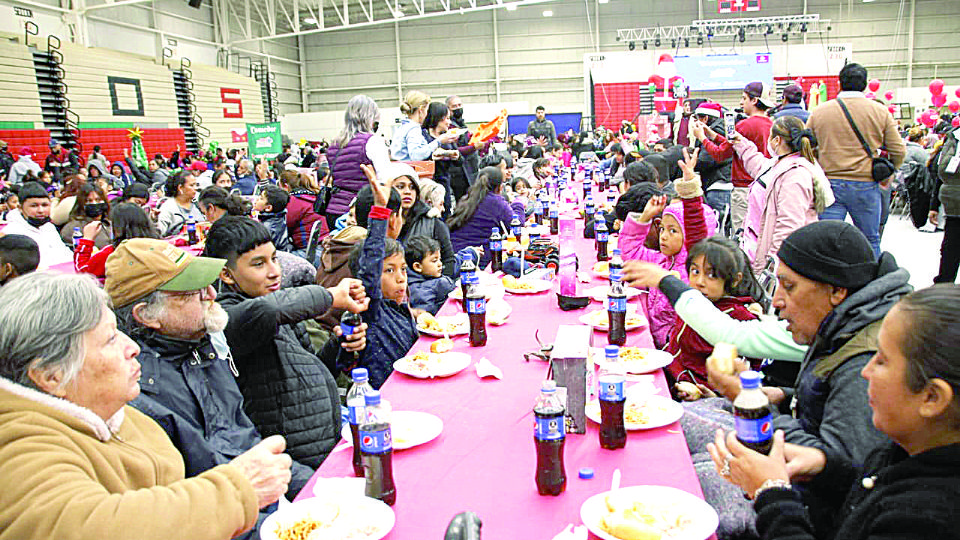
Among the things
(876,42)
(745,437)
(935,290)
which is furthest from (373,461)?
(876,42)

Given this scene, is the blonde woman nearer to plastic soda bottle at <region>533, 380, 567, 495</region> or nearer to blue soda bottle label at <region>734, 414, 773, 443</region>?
plastic soda bottle at <region>533, 380, 567, 495</region>

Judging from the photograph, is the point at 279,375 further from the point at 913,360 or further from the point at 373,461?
the point at 913,360

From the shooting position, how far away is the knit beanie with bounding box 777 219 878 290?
1.88m

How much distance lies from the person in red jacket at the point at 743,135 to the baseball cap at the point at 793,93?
22cm

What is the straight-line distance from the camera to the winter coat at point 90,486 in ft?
3.73

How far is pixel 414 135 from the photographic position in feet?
19.2

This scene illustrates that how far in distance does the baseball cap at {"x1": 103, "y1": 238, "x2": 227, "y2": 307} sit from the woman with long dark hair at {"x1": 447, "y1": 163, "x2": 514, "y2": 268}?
3.52 metres

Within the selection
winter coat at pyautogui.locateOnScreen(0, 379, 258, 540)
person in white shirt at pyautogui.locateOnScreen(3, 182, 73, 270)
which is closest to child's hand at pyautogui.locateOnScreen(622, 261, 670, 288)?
winter coat at pyautogui.locateOnScreen(0, 379, 258, 540)

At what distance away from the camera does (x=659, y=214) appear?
4.11 metres

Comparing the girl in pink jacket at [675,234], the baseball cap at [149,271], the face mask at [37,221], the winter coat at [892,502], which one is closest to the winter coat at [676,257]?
the girl in pink jacket at [675,234]

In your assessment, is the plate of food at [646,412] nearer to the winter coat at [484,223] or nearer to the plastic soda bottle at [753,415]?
the plastic soda bottle at [753,415]

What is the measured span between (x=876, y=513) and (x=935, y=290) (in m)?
0.43

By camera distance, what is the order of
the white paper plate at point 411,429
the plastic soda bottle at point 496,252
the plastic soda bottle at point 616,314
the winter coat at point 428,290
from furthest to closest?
the plastic soda bottle at point 496,252 → the winter coat at point 428,290 → the plastic soda bottle at point 616,314 → the white paper plate at point 411,429

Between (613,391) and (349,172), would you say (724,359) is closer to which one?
(613,391)
